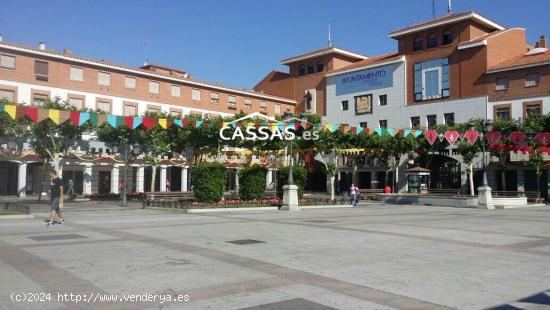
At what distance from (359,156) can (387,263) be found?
137 ft

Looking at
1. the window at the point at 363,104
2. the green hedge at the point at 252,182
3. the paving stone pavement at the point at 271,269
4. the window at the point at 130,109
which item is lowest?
the paving stone pavement at the point at 271,269

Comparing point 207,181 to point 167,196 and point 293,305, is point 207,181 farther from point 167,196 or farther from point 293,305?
point 293,305

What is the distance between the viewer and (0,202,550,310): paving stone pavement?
6.21 metres

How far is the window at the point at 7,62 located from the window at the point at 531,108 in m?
40.8

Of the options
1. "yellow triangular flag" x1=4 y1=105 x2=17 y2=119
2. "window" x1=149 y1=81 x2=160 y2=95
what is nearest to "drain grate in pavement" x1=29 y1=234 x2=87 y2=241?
"yellow triangular flag" x1=4 y1=105 x2=17 y2=119

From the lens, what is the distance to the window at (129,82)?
155ft

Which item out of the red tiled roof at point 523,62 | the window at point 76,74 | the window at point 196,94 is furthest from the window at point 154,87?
the red tiled roof at point 523,62

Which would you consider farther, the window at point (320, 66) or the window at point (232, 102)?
the window at point (320, 66)

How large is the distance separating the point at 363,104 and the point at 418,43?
8.46m

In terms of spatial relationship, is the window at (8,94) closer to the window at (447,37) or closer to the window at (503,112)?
the window at (447,37)

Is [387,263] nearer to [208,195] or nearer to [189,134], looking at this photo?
[208,195]

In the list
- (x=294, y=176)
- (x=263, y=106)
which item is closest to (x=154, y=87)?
(x=263, y=106)

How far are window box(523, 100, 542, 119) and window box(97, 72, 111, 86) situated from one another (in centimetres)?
3590

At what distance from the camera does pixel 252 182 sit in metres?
26.9
